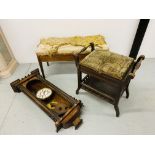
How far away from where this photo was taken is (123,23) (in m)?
1.98

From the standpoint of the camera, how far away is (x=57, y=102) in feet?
5.28

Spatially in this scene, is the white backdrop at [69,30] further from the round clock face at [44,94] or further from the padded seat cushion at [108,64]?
the round clock face at [44,94]

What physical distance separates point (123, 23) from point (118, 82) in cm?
111

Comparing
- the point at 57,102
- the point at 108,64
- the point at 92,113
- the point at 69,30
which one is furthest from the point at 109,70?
the point at 69,30

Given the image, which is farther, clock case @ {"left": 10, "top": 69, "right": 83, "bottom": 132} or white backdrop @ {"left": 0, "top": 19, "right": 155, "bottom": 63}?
white backdrop @ {"left": 0, "top": 19, "right": 155, "bottom": 63}

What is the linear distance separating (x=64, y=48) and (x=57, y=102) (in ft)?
2.21

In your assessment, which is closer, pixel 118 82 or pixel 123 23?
pixel 118 82

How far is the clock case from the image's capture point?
54.2 inches

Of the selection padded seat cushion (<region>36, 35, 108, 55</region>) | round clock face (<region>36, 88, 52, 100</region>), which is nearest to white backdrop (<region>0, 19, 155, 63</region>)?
padded seat cushion (<region>36, 35, 108, 55</region>)

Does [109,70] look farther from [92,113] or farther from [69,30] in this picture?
[69,30]

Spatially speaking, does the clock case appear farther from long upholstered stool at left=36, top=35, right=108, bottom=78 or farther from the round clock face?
long upholstered stool at left=36, top=35, right=108, bottom=78

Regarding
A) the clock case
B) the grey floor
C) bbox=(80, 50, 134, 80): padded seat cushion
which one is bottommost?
the grey floor
